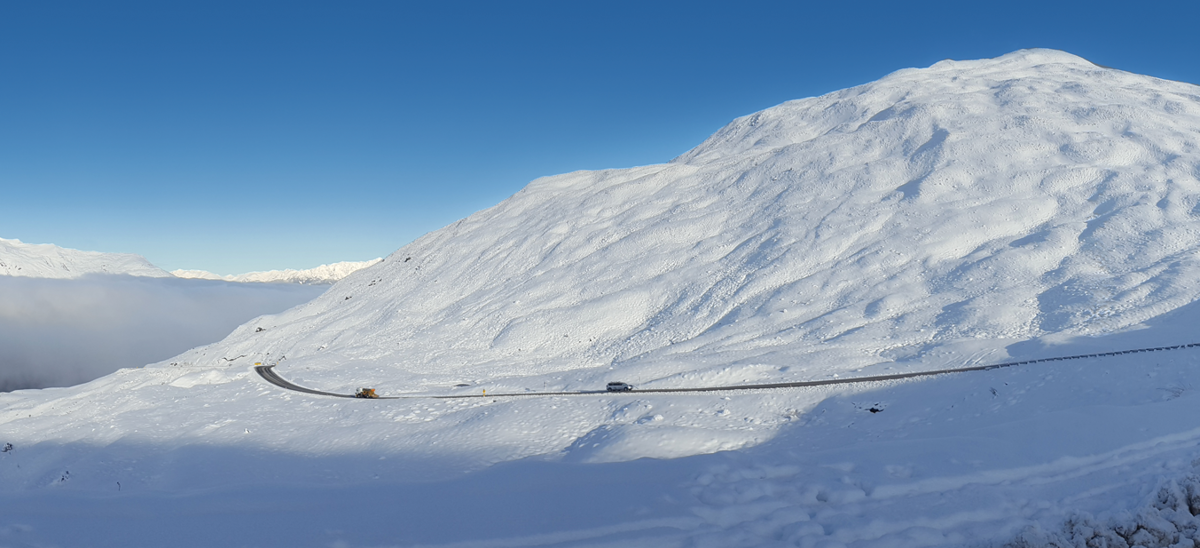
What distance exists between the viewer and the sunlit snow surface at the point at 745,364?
12945 mm

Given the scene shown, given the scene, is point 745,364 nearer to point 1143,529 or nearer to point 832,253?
point 832,253

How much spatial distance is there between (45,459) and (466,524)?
27285mm

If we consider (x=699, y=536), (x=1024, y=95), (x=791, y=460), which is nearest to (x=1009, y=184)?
(x=1024, y=95)

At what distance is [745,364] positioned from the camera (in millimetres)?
35875

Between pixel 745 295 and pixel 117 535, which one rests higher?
pixel 745 295

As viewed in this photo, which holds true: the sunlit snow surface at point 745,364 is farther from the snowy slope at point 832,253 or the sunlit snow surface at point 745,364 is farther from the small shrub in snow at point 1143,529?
the snowy slope at point 832,253

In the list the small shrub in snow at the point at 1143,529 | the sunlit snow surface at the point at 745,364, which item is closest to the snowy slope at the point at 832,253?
the sunlit snow surface at the point at 745,364

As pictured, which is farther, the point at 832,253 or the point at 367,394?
the point at 832,253

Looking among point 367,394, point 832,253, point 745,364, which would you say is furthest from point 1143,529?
point 832,253

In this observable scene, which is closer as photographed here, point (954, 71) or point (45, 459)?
point (45, 459)

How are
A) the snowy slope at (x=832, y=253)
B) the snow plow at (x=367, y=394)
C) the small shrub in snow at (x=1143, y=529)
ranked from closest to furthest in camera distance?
the small shrub in snow at (x=1143, y=529) → the snow plow at (x=367, y=394) → the snowy slope at (x=832, y=253)

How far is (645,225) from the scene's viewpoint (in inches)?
2699

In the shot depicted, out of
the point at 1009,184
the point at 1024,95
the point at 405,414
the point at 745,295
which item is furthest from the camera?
the point at 1024,95

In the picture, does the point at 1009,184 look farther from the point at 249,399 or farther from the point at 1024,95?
the point at 249,399
